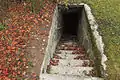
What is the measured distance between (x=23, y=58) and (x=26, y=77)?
2.52 ft

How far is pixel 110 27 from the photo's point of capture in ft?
27.2

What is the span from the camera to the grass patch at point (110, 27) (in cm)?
616

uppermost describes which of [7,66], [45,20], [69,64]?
[45,20]

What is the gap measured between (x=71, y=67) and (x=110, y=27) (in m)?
2.42

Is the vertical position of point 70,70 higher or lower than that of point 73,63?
higher

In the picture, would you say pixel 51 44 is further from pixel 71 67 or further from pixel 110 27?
pixel 110 27

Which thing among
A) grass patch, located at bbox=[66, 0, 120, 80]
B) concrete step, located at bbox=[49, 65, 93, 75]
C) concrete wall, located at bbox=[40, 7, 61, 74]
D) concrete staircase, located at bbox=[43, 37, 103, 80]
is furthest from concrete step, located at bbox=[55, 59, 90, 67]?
grass patch, located at bbox=[66, 0, 120, 80]

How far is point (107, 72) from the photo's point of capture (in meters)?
5.92

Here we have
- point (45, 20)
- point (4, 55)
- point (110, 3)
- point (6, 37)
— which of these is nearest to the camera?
point (4, 55)

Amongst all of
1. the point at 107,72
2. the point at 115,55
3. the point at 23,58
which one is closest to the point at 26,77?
the point at 23,58

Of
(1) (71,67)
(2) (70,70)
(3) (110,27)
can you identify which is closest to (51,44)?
(1) (71,67)

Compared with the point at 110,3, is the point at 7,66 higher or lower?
lower

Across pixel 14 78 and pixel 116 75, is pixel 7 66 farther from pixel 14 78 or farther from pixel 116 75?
pixel 116 75

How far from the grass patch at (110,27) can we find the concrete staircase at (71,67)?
20.9 inches
